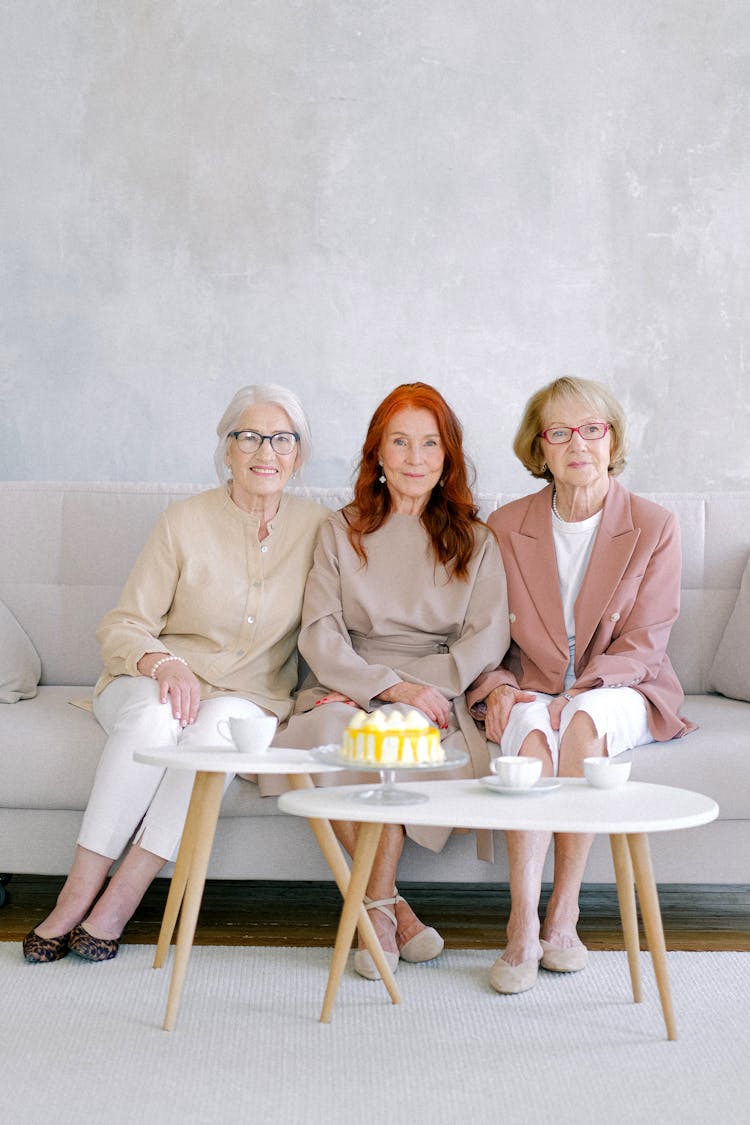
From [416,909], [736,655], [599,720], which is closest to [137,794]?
[416,909]

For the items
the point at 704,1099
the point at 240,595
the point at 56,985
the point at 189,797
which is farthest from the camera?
the point at 240,595

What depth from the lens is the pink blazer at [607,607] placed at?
2594 millimetres

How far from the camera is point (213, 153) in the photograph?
373cm

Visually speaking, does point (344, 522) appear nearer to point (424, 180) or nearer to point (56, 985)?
point (56, 985)

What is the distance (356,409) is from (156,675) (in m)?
1.47

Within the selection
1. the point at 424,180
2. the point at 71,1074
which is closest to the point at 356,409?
the point at 424,180

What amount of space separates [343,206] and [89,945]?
7.79ft

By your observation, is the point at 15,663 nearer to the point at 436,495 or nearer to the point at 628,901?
the point at 436,495

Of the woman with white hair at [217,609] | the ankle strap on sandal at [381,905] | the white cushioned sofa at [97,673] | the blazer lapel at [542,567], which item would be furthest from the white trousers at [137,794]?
the blazer lapel at [542,567]

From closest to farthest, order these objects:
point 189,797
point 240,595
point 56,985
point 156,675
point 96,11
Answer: point 56,985 < point 189,797 < point 156,675 < point 240,595 < point 96,11

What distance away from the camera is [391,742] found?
1.84 metres

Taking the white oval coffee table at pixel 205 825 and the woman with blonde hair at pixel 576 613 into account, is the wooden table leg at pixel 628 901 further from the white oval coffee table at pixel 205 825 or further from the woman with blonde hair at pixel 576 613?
the white oval coffee table at pixel 205 825

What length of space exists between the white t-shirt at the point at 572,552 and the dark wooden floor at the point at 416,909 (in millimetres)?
684

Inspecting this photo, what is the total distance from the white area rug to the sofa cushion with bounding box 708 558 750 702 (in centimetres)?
69
